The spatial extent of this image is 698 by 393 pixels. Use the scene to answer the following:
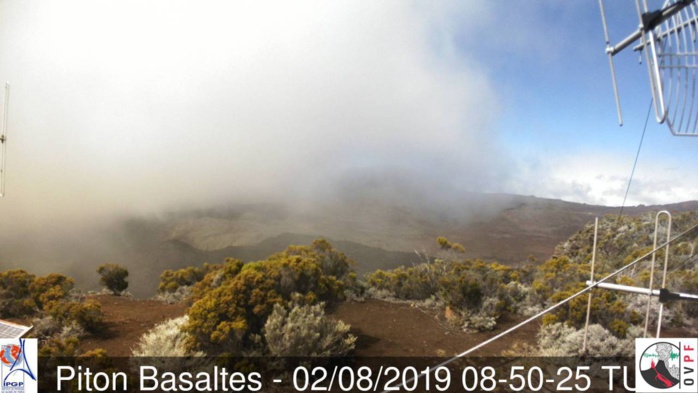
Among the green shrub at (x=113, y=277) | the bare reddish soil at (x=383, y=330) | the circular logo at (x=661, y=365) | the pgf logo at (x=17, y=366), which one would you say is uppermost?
the circular logo at (x=661, y=365)

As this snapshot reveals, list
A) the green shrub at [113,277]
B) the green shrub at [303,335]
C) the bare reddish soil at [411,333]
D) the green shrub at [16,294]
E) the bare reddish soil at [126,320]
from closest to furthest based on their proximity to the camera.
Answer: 1. the green shrub at [303,335]
2. the bare reddish soil at [411,333]
3. the bare reddish soil at [126,320]
4. the green shrub at [16,294]
5. the green shrub at [113,277]

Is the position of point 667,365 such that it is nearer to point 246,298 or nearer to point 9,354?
point 246,298

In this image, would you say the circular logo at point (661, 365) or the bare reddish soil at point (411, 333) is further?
the bare reddish soil at point (411, 333)

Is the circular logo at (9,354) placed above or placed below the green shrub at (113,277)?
above

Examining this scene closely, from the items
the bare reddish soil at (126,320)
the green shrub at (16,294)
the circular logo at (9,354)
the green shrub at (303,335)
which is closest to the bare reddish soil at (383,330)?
the bare reddish soil at (126,320)

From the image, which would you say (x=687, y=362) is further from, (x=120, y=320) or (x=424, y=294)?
(x=120, y=320)

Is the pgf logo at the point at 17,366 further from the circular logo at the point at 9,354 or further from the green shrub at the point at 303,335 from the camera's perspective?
the green shrub at the point at 303,335

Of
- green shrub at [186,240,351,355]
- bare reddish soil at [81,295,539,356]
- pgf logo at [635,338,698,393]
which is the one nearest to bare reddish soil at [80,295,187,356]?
bare reddish soil at [81,295,539,356]
